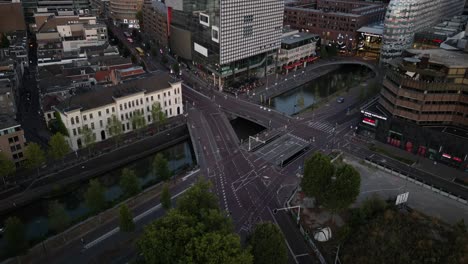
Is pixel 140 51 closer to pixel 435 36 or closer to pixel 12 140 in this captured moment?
pixel 12 140

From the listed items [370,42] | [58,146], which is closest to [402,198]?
[58,146]

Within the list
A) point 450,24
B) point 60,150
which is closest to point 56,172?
point 60,150

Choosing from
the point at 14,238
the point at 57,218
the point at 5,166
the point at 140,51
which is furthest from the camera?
the point at 140,51

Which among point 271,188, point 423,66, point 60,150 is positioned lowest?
point 271,188

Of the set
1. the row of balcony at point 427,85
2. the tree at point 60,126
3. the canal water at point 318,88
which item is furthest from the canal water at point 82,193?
the row of balcony at point 427,85

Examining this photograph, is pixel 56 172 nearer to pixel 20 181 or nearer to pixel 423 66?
pixel 20 181

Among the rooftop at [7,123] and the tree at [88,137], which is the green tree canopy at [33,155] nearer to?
the rooftop at [7,123]
